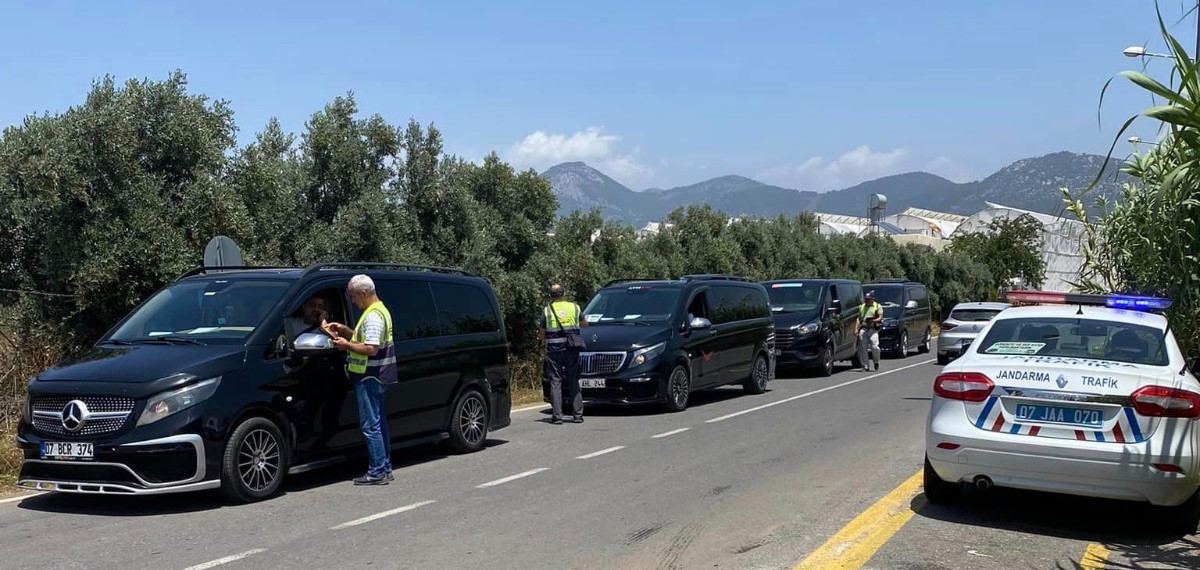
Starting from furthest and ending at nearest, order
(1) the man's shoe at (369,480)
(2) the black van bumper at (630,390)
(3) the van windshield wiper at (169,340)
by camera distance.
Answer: (2) the black van bumper at (630,390), (1) the man's shoe at (369,480), (3) the van windshield wiper at (169,340)

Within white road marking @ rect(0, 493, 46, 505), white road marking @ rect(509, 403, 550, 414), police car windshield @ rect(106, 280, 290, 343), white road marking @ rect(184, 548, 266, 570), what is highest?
police car windshield @ rect(106, 280, 290, 343)

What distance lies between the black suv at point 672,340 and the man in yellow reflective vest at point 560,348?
2.85ft

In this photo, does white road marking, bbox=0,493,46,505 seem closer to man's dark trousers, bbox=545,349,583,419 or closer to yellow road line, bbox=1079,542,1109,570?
man's dark trousers, bbox=545,349,583,419

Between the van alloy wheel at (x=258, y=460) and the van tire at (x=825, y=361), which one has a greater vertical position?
the van alloy wheel at (x=258, y=460)

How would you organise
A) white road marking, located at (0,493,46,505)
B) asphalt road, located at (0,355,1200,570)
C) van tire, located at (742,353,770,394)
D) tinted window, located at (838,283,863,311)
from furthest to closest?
1. tinted window, located at (838,283,863,311)
2. van tire, located at (742,353,770,394)
3. white road marking, located at (0,493,46,505)
4. asphalt road, located at (0,355,1200,570)

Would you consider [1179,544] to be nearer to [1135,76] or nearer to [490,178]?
[1135,76]

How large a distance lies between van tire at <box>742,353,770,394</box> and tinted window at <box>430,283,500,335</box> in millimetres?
7046

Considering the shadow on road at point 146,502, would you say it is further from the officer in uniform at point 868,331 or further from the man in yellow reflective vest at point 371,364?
the officer in uniform at point 868,331

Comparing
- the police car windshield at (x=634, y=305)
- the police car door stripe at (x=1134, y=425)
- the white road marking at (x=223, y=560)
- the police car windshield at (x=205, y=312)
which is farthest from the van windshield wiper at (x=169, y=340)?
the police car windshield at (x=634, y=305)

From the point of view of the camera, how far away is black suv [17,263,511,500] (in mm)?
7445

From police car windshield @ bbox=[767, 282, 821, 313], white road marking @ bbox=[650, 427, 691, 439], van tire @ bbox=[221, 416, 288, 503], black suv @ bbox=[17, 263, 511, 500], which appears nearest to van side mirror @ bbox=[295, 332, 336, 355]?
black suv @ bbox=[17, 263, 511, 500]

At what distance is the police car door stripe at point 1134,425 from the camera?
6586 mm

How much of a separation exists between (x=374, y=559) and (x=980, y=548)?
3.85 metres

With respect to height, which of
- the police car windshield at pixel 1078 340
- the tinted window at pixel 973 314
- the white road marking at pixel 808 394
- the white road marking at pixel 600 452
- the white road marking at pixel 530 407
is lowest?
the white road marking at pixel 808 394
